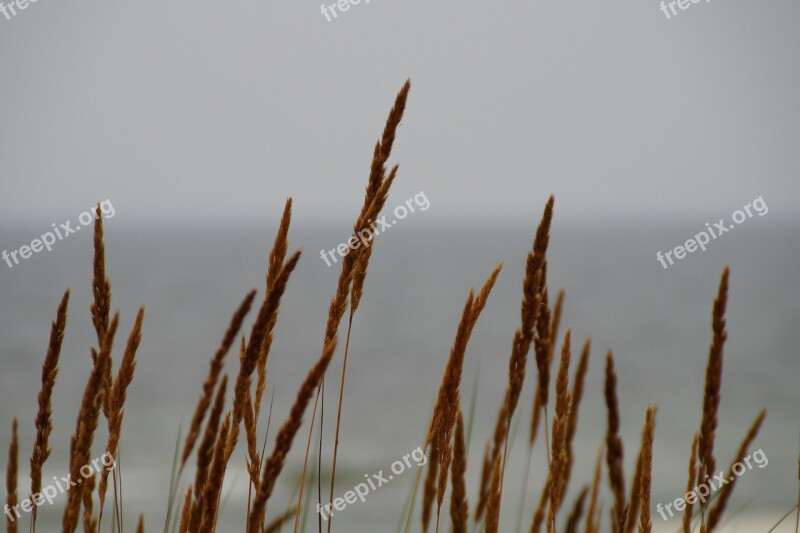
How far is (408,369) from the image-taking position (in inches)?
658

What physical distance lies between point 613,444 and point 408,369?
50.5 ft

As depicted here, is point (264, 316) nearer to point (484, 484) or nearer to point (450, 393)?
point (450, 393)

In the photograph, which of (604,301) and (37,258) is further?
(37,258)

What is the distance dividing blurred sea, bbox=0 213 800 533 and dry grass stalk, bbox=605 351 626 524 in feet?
1.42

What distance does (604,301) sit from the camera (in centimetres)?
Result: 2852

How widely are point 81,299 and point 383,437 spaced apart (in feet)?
51.6

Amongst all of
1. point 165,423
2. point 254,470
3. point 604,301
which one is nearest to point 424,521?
point 254,470

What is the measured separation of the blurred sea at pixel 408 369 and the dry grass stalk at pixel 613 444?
0.43 m

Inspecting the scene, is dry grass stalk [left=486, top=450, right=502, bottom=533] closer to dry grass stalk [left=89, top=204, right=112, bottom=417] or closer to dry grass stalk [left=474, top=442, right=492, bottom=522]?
dry grass stalk [left=474, top=442, right=492, bottom=522]

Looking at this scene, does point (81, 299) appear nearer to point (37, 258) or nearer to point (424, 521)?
point (424, 521)

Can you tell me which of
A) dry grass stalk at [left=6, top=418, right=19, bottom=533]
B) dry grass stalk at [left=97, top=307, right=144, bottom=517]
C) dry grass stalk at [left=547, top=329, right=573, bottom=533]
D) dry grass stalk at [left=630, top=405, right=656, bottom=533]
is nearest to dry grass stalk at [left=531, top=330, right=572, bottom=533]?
dry grass stalk at [left=547, top=329, right=573, bottom=533]

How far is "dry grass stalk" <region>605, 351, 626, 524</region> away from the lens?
4.65 feet

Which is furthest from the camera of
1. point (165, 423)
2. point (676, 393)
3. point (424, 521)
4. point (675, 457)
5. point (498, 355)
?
point (498, 355)

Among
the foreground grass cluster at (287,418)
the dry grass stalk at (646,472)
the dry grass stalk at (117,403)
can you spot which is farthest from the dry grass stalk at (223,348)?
the dry grass stalk at (646,472)
